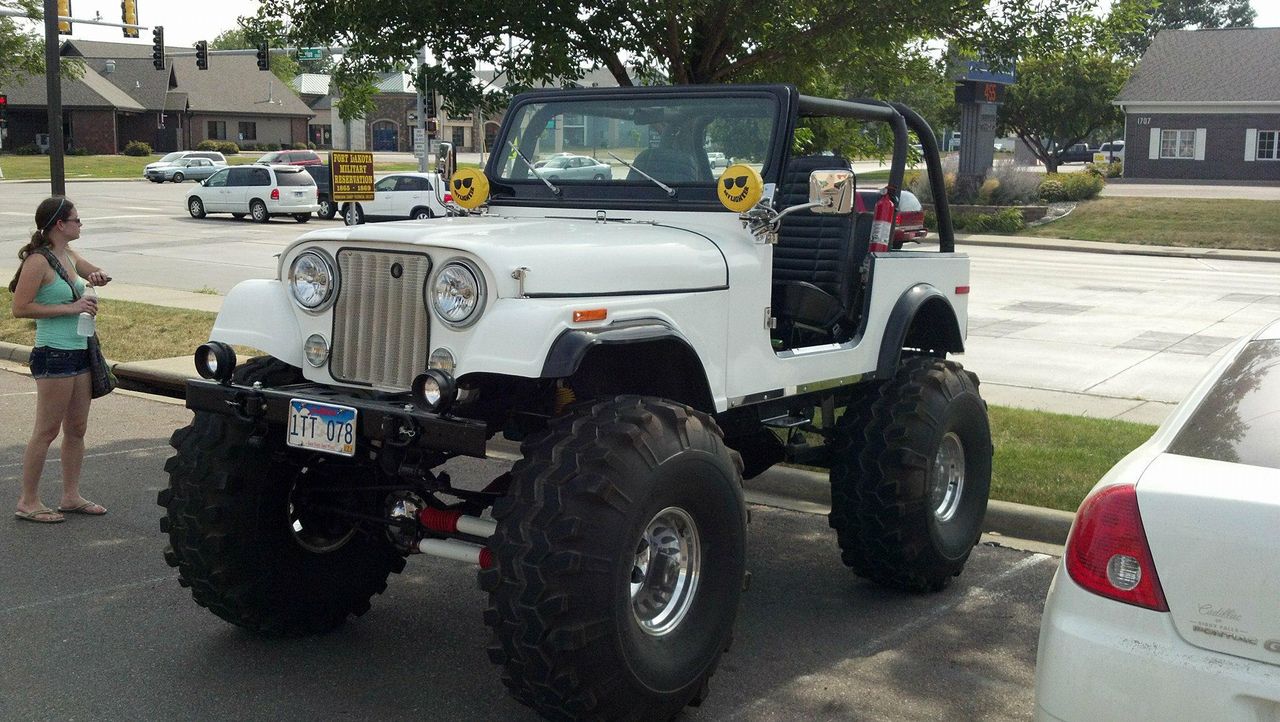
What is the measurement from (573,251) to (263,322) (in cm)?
127

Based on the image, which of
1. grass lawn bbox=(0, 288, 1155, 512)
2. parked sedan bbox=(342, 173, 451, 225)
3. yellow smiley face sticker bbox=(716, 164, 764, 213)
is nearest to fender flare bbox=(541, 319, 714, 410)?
yellow smiley face sticker bbox=(716, 164, 764, 213)

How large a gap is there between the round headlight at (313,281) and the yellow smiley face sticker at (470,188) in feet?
4.56

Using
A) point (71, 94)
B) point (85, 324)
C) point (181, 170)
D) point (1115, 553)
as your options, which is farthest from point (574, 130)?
point (71, 94)

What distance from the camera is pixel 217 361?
4863 millimetres

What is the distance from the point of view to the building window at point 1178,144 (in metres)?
54.8

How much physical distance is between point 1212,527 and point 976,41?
691 cm

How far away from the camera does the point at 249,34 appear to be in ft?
32.1

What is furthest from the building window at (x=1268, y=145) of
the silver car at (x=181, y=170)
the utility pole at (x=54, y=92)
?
the utility pole at (x=54, y=92)

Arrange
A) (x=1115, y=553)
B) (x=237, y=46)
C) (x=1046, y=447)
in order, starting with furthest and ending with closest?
(x=237, y=46), (x=1046, y=447), (x=1115, y=553)

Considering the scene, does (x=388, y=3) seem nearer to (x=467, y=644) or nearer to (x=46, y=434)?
(x=46, y=434)

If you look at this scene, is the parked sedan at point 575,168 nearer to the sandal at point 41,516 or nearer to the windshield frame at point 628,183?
the windshield frame at point 628,183

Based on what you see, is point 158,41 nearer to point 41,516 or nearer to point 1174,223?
point 1174,223

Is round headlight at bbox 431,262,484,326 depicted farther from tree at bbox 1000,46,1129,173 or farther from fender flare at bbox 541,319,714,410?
tree at bbox 1000,46,1129,173

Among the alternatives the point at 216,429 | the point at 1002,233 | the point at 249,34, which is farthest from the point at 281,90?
the point at 216,429
